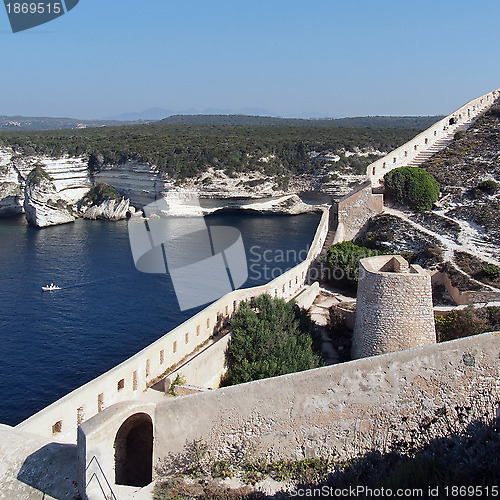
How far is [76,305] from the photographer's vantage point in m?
31.1

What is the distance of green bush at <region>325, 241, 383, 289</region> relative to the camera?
21.5 meters

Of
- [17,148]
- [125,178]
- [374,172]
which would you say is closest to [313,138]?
[125,178]

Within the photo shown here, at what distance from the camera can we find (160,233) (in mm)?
53281

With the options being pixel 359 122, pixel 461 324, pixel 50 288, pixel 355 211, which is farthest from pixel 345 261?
pixel 359 122

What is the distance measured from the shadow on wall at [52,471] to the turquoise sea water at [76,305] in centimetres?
1002

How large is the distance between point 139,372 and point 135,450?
2.30 metres

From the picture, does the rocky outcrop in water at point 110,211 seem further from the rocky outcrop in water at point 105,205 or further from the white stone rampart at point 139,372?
the white stone rampart at point 139,372

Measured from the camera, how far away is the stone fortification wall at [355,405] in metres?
10.8

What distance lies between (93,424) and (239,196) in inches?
2167

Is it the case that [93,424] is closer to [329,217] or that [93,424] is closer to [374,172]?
[329,217]

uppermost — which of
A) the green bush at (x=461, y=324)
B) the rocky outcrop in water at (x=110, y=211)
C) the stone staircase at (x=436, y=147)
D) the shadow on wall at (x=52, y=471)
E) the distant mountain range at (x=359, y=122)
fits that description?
the distant mountain range at (x=359, y=122)

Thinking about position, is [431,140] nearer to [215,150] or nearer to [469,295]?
[469,295]

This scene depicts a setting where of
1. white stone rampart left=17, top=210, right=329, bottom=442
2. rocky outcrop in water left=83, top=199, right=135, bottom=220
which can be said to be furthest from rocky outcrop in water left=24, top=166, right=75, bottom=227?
white stone rampart left=17, top=210, right=329, bottom=442

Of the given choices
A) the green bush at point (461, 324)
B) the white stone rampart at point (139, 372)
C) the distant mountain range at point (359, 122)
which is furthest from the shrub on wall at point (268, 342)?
the distant mountain range at point (359, 122)
